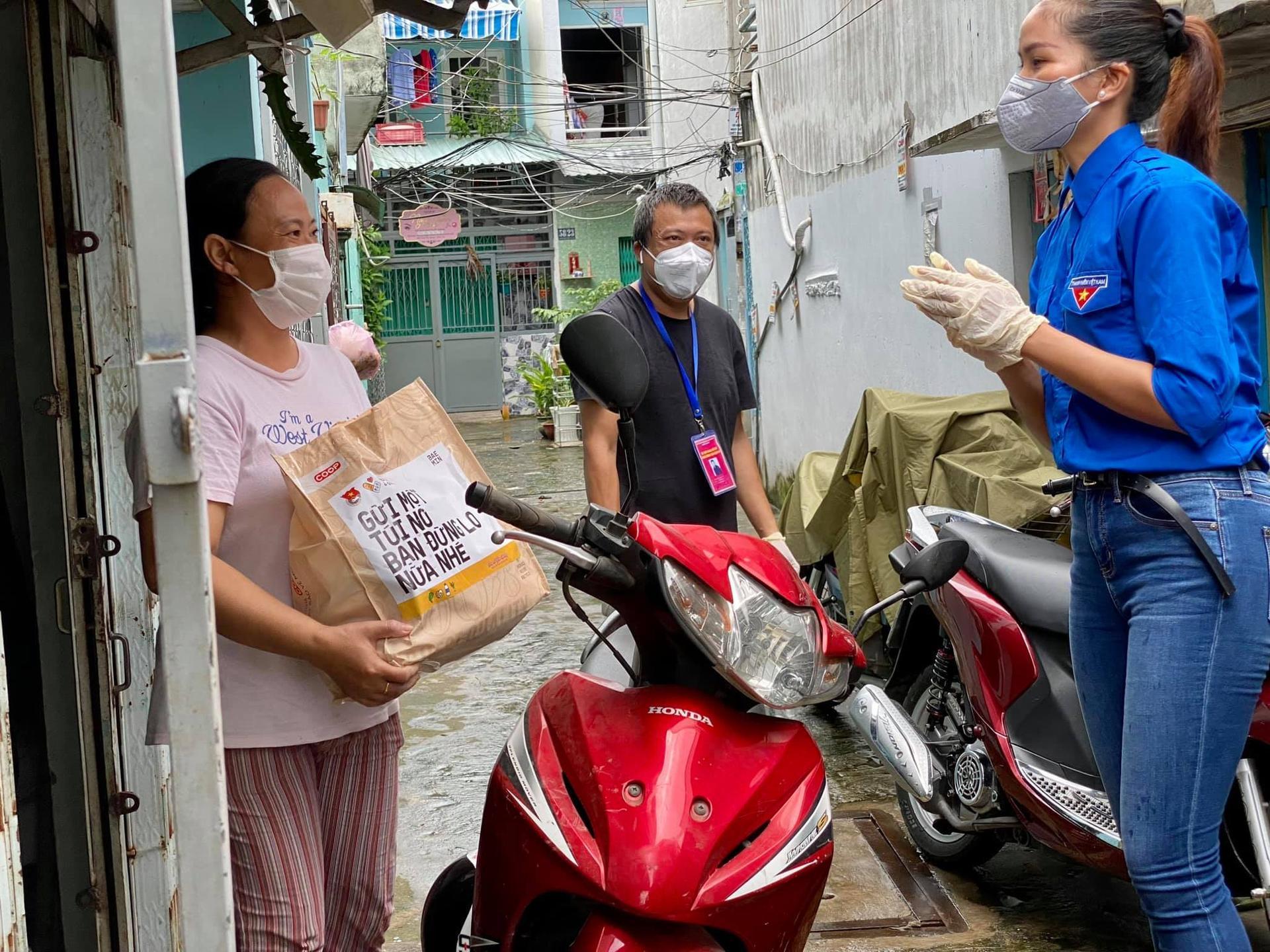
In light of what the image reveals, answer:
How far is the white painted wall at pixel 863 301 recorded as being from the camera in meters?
6.49

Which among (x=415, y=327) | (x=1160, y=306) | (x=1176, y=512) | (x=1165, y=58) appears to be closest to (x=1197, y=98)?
(x=1165, y=58)

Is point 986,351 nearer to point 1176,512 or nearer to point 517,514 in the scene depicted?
point 1176,512

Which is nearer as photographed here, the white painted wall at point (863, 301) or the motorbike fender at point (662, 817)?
the motorbike fender at point (662, 817)

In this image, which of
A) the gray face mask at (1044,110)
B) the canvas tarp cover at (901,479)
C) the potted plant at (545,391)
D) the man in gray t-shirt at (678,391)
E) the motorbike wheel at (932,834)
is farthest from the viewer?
the potted plant at (545,391)

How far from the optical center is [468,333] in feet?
73.7

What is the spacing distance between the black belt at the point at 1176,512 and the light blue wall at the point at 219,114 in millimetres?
2971

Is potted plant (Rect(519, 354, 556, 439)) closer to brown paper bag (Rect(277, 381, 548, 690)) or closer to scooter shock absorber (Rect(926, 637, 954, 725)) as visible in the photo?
scooter shock absorber (Rect(926, 637, 954, 725))

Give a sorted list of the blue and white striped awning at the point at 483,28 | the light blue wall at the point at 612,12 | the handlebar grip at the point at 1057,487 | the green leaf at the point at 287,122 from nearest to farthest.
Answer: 1. the green leaf at the point at 287,122
2. the handlebar grip at the point at 1057,487
3. the blue and white striped awning at the point at 483,28
4. the light blue wall at the point at 612,12

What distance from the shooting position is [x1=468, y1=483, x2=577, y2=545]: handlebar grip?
181cm

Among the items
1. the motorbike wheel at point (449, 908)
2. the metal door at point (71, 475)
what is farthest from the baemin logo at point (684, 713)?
the metal door at point (71, 475)

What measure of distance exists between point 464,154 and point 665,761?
67.5 ft

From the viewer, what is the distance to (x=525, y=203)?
2225 centimetres

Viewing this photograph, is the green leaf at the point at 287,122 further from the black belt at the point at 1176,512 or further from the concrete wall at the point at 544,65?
the concrete wall at the point at 544,65

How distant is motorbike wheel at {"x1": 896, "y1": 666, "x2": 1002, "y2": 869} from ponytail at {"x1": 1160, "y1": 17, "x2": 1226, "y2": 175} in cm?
212
